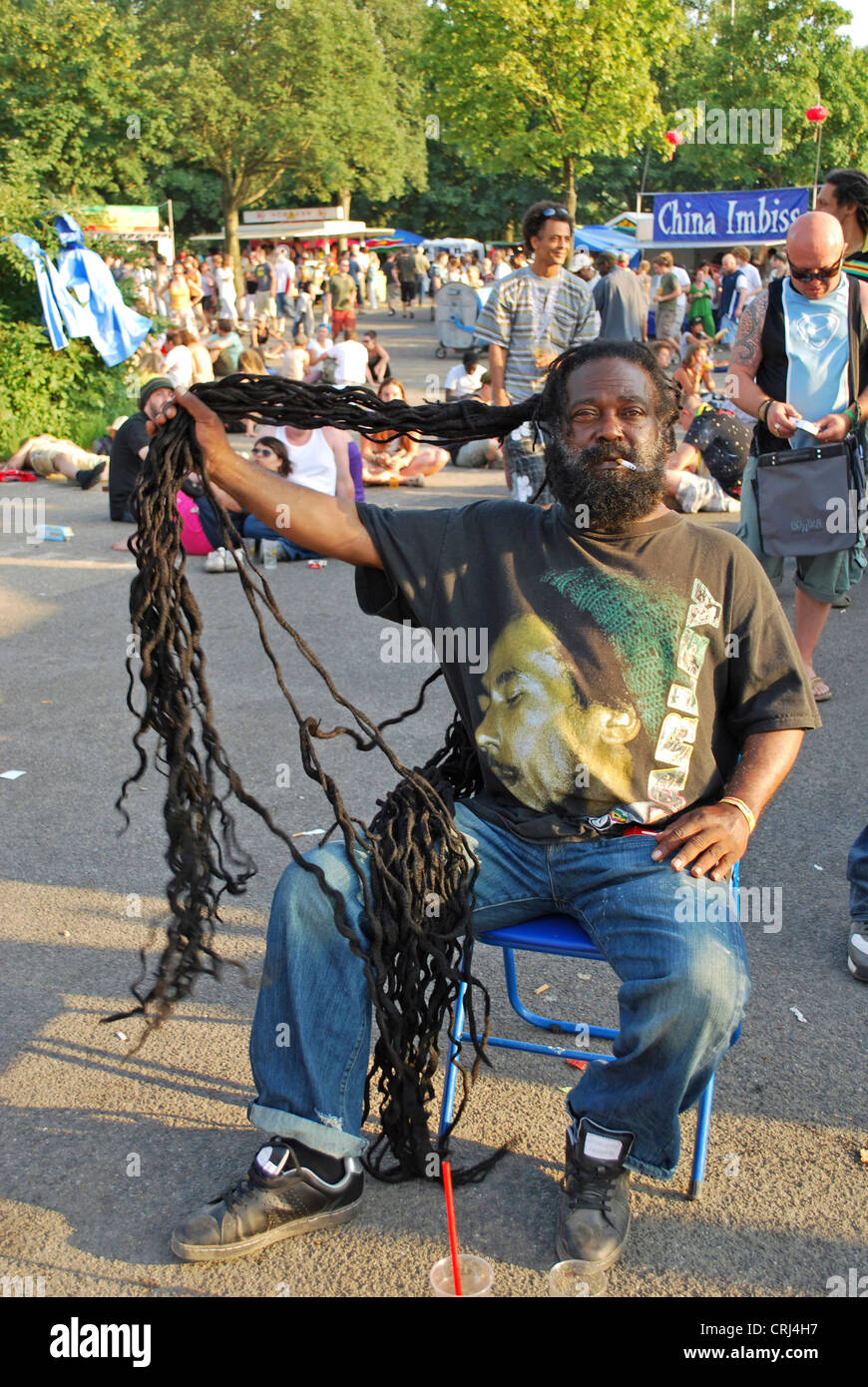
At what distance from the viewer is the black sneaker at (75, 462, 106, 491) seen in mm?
11445

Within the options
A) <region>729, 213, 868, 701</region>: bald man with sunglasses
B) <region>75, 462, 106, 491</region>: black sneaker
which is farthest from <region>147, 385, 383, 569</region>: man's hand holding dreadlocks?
<region>75, 462, 106, 491</region>: black sneaker

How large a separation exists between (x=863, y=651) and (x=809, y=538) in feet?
5.22

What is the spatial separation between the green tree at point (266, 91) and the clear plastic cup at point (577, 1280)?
143 ft

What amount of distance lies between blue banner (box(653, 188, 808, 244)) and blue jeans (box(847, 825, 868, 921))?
23.4 meters

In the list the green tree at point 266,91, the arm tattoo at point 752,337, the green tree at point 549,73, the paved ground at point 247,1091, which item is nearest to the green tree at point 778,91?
the green tree at point 266,91

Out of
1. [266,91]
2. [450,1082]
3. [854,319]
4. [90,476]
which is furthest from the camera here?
[266,91]

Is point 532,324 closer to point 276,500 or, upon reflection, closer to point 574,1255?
point 276,500

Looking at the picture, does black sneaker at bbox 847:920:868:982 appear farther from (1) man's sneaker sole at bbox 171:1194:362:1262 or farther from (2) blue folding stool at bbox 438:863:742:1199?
(1) man's sneaker sole at bbox 171:1194:362:1262

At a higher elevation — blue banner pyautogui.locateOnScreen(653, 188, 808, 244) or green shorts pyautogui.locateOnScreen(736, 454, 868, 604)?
blue banner pyautogui.locateOnScreen(653, 188, 808, 244)

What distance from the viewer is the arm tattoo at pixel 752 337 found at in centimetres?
495

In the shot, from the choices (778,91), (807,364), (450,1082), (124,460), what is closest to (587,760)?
(450,1082)

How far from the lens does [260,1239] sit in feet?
7.93

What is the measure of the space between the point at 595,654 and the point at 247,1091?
1396mm
